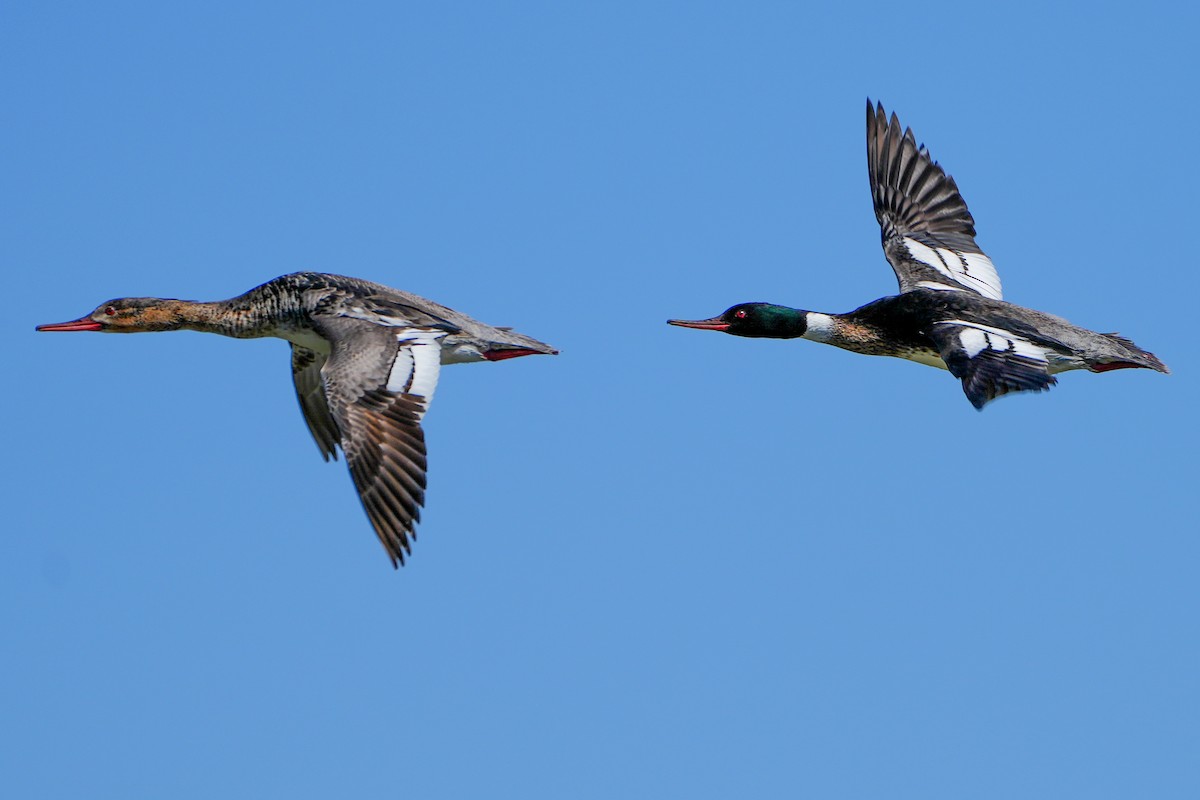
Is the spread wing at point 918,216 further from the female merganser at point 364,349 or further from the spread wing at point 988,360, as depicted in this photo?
the female merganser at point 364,349

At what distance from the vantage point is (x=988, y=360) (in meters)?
13.7

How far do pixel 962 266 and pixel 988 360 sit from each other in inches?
151

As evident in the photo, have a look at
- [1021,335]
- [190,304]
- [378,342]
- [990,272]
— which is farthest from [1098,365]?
[190,304]

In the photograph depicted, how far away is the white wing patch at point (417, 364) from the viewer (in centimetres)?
1296

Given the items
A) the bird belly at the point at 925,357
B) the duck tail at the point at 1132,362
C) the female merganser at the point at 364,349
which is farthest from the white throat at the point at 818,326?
the female merganser at the point at 364,349

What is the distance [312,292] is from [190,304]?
175 cm

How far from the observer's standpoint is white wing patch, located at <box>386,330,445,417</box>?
13.0 metres

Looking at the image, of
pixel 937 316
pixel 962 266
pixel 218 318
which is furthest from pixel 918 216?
pixel 218 318

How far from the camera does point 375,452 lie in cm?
1248

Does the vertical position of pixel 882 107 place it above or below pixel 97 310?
above

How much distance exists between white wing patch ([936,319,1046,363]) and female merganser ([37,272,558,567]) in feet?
10.8

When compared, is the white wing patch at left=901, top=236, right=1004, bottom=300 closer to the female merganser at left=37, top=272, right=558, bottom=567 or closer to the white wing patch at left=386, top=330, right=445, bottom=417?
the female merganser at left=37, top=272, right=558, bottom=567

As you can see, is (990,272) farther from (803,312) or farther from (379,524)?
(379,524)

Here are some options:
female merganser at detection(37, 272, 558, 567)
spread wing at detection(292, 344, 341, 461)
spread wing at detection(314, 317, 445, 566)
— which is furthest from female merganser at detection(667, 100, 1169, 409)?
spread wing at detection(314, 317, 445, 566)
